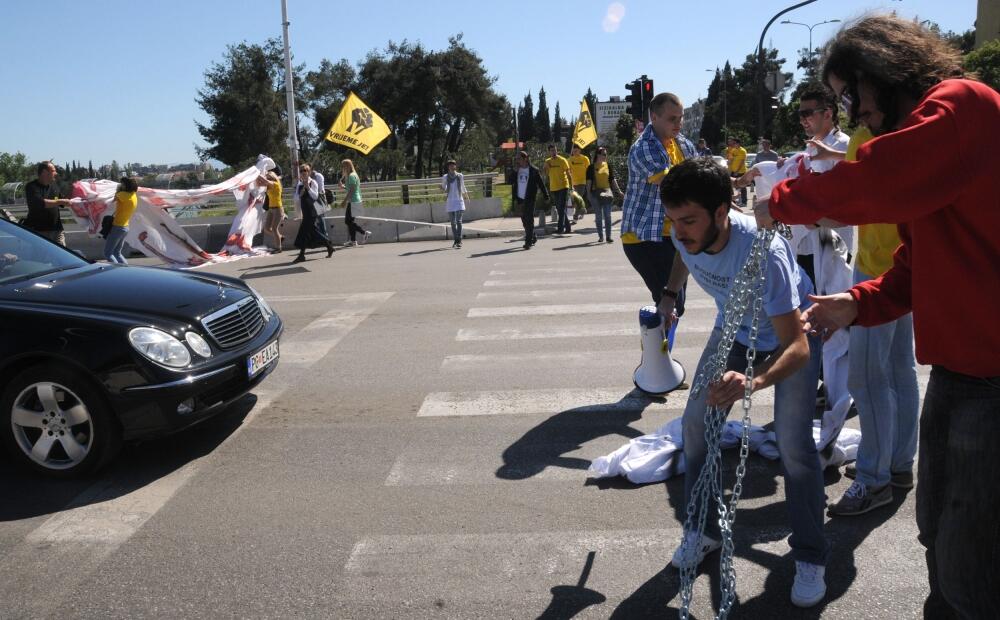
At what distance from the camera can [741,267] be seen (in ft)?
9.78

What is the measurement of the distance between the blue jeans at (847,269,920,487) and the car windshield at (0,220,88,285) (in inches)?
195

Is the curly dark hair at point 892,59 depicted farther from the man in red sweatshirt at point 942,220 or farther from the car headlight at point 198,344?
the car headlight at point 198,344

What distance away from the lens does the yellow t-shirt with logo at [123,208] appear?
1269cm

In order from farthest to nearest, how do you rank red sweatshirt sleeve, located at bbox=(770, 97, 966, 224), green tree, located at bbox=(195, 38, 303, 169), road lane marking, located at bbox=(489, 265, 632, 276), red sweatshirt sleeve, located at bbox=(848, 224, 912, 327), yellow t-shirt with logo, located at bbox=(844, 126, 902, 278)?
1. green tree, located at bbox=(195, 38, 303, 169)
2. road lane marking, located at bbox=(489, 265, 632, 276)
3. yellow t-shirt with logo, located at bbox=(844, 126, 902, 278)
4. red sweatshirt sleeve, located at bbox=(848, 224, 912, 327)
5. red sweatshirt sleeve, located at bbox=(770, 97, 966, 224)

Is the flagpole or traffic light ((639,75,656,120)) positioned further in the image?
the flagpole

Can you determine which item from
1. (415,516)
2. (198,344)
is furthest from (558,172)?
(415,516)

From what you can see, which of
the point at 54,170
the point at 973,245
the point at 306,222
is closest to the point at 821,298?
the point at 973,245

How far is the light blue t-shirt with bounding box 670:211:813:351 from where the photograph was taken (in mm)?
2818

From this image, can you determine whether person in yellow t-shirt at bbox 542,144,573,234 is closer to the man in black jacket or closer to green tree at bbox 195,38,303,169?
the man in black jacket

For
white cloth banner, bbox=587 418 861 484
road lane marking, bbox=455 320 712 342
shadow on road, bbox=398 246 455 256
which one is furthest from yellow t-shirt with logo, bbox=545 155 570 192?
white cloth banner, bbox=587 418 861 484

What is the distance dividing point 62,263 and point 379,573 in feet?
12.3

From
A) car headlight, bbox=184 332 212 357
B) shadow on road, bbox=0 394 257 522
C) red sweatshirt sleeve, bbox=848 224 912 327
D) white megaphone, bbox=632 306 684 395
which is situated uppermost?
red sweatshirt sleeve, bbox=848 224 912 327

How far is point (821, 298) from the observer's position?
2695mm

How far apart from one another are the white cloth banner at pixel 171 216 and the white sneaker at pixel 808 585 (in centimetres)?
1382
